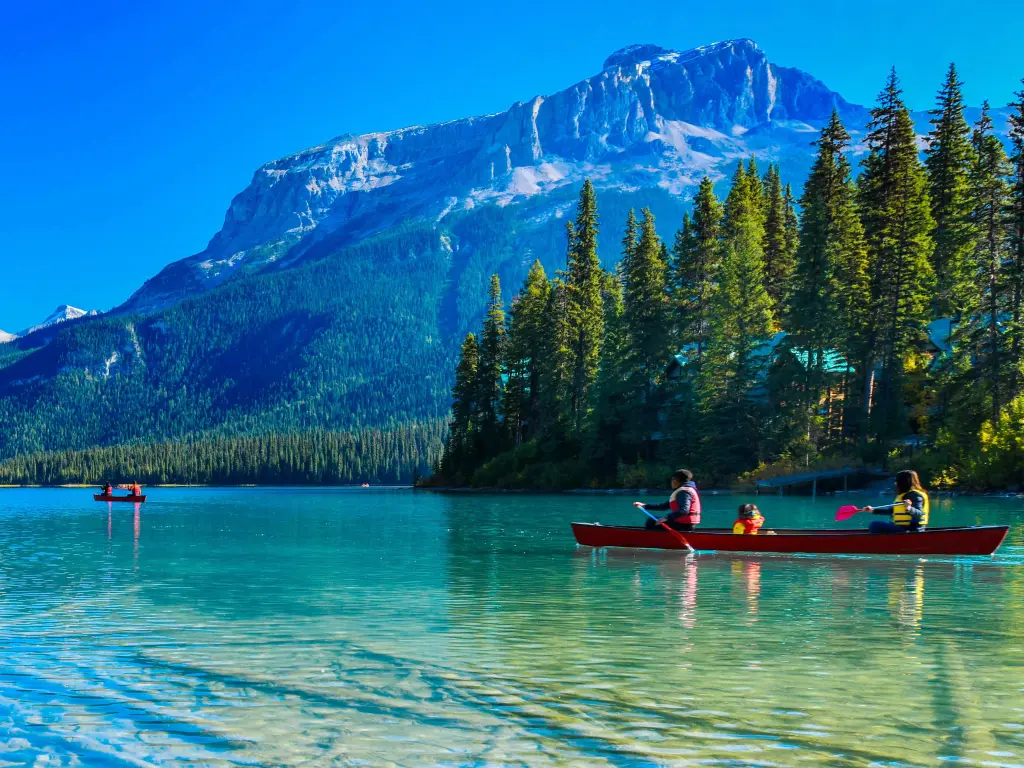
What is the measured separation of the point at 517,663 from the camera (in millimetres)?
12594

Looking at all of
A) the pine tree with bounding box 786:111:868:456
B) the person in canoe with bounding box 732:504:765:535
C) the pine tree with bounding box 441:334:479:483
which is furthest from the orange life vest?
the pine tree with bounding box 441:334:479:483

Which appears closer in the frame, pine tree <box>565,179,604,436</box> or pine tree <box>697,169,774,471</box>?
pine tree <box>697,169,774,471</box>

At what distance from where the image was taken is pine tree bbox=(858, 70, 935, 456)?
6531cm

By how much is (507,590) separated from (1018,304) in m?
46.9

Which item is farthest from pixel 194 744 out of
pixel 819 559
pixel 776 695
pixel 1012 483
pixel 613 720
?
pixel 1012 483

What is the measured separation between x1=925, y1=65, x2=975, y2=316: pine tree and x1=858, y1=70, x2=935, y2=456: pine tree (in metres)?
2.30

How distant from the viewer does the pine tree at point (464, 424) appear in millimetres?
101294

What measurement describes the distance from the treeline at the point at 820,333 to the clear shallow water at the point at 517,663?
119 ft

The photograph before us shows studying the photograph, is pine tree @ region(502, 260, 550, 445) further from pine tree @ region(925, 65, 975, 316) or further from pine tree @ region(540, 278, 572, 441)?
pine tree @ region(925, 65, 975, 316)

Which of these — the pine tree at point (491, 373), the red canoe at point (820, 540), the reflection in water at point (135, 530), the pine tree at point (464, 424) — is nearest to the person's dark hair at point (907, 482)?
the red canoe at point (820, 540)

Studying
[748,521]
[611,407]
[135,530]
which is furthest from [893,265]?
[135,530]

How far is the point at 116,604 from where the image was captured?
18.8 m

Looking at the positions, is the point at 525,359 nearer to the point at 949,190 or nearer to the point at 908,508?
the point at 949,190

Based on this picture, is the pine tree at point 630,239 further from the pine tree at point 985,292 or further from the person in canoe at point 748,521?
the person in canoe at point 748,521
